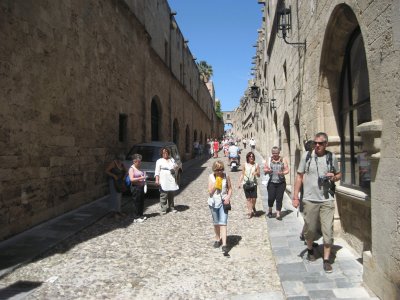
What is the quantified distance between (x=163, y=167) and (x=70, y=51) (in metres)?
3.56

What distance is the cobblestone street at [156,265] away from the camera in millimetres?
4449

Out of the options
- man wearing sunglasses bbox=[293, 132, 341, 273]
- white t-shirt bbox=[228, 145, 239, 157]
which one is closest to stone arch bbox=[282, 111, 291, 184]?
white t-shirt bbox=[228, 145, 239, 157]

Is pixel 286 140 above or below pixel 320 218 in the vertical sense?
above

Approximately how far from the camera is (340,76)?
19.6ft

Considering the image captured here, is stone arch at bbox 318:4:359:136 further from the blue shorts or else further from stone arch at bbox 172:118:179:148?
stone arch at bbox 172:118:179:148

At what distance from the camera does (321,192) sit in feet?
15.4

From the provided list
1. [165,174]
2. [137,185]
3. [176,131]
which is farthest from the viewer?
[176,131]

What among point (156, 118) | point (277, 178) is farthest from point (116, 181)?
point (156, 118)

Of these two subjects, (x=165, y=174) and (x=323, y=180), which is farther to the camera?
(x=165, y=174)

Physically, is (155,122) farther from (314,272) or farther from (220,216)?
(314,272)

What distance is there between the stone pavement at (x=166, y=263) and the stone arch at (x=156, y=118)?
10.5m

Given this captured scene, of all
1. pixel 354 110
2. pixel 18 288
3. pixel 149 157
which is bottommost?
pixel 18 288

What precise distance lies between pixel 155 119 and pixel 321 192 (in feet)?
47.9

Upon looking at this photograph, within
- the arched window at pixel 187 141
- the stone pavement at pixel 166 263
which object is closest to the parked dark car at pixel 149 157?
the stone pavement at pixel 166 263
